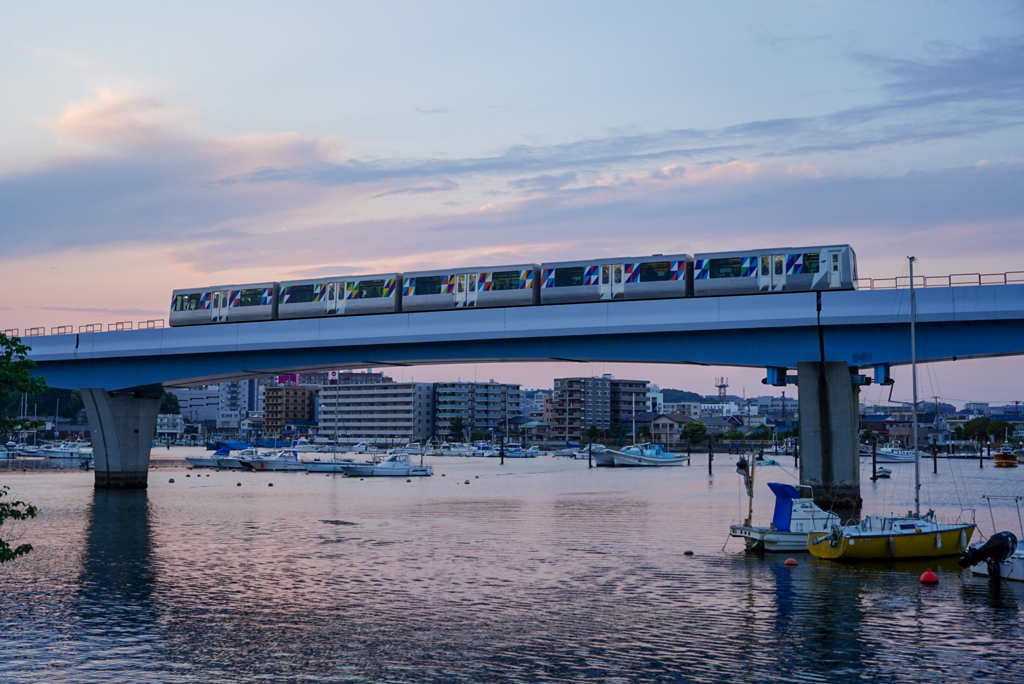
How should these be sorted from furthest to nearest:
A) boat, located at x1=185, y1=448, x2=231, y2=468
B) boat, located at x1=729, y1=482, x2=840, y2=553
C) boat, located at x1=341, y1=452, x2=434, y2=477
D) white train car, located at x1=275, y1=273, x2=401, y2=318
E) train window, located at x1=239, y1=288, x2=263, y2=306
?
boat, located at x1=185, y1=448, x2=231, y2=468 < boat, located at x1=341, y1=452, x2=434, y2=477 < train window, located at x1=239, y1=288, x2=263, y2=306 < white train car, located at x1=275, y1=273, x2=401, y2=318 < boat, located at x1=729, y1=482, x2=840, y2=553

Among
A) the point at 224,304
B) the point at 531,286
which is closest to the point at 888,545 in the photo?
the point at 531,286

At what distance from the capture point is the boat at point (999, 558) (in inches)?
1460

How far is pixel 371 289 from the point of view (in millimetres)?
71500

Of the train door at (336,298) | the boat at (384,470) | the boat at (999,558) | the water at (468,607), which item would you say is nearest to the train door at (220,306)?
the train door at (336,298)

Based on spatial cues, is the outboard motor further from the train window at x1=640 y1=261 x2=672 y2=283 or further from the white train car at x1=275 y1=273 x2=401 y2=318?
the white train car at x1=275 y1=273 x2=401 y2=318

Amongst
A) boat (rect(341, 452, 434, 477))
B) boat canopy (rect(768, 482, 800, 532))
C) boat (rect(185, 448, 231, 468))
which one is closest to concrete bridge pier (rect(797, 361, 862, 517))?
boat canopy (rect(768, 482, 800, 532))

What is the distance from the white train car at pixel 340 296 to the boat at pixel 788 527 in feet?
107

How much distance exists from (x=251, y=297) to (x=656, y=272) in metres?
31.7

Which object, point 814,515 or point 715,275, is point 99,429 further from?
point 814,515

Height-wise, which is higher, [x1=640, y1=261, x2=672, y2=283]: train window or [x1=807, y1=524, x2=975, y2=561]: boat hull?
[x1=640, y1=261, x2=672, y2=283]: train window

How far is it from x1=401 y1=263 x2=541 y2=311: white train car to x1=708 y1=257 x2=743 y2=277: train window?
37.6 feet

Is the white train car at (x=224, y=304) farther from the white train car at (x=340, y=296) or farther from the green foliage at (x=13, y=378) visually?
the green foliage at (x=13, y=378)

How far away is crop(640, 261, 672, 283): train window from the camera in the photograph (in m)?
62.5

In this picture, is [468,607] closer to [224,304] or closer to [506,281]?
[506,281]
